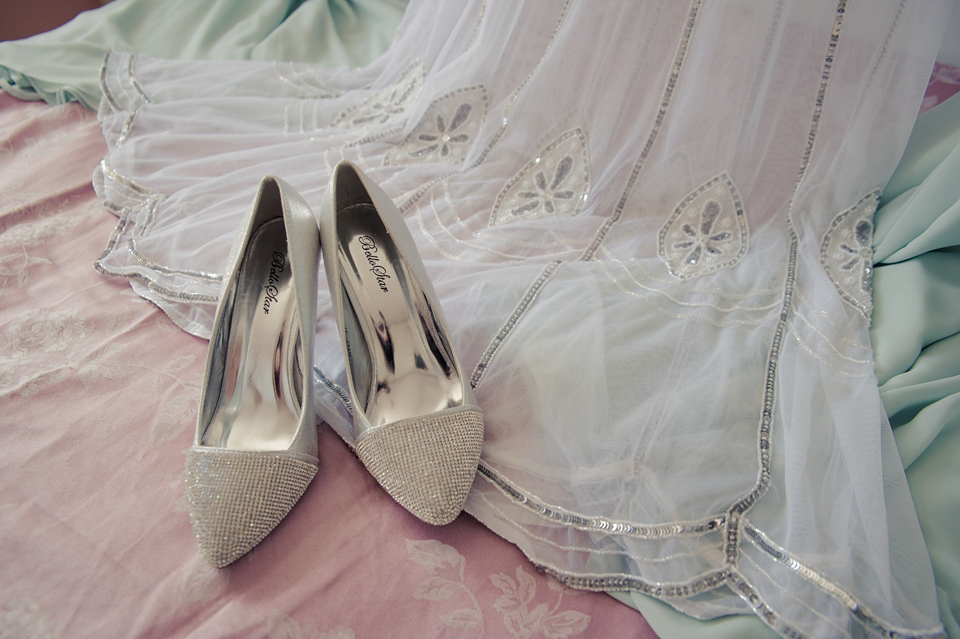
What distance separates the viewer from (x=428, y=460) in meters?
0.53

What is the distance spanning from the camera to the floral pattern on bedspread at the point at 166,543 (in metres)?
0.47

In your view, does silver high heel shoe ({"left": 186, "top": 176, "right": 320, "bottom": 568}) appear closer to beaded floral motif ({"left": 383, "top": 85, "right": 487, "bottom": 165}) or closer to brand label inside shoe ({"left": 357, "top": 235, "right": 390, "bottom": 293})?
brand label inside shoe ({"left": 357, "top": 235, "right": 390, "bottom": 293})

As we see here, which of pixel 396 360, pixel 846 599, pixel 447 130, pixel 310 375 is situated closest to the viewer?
pixel 846 599

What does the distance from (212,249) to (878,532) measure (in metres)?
0.86

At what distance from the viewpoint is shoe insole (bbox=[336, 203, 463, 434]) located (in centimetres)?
64

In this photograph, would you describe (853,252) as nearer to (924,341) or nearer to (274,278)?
(924,341)

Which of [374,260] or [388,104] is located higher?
[388,104]

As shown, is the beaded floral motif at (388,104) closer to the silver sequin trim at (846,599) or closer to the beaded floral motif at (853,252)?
the beaded floral motif at (853,252)

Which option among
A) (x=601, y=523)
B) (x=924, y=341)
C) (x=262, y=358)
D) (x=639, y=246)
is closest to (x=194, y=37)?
(x=262, y=358)

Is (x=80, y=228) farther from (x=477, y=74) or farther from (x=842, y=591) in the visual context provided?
(x=842, y=591)

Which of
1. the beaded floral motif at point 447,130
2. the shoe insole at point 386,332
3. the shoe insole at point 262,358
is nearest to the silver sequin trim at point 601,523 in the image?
the shoe insole at point 386,332

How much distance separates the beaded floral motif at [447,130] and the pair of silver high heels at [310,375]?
0.84 ft

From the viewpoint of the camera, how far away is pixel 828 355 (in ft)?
2.09

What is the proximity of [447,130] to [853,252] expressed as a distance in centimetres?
66
